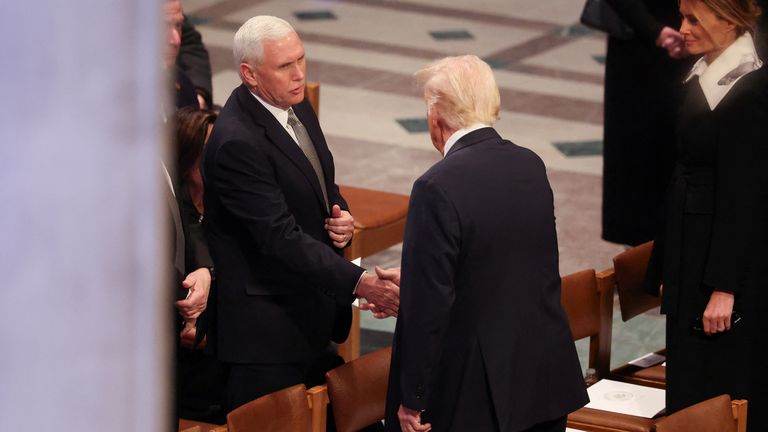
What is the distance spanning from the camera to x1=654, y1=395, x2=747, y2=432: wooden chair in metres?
3.04

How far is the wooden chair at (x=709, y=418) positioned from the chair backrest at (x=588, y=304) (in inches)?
32.8

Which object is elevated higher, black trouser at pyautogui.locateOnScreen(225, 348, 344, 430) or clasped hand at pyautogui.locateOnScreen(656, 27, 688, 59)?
clasped hand at pyautogui.locateOnScreen(656, 27, 688, 59)

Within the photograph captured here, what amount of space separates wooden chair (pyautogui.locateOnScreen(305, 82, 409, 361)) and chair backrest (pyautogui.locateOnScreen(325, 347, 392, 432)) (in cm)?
130

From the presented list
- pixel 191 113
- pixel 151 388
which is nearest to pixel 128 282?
pixel 151 388

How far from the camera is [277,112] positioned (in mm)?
3189

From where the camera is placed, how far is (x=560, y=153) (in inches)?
330

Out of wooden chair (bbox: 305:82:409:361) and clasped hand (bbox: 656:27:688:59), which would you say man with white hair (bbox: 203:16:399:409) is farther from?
clasped hand (bbox: 656:27:688:59)

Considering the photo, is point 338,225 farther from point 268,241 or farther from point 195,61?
point 195,61

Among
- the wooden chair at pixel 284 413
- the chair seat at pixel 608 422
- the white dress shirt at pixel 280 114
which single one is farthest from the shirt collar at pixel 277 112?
the chair seat at pixel 608 422

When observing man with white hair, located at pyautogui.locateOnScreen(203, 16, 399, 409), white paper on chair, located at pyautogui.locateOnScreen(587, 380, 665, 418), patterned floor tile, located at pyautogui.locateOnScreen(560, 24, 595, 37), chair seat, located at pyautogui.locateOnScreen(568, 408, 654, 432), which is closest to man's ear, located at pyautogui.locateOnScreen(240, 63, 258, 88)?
man with white hair, located at pyautogui.locateOnScreen(203, 16, 399, 409)

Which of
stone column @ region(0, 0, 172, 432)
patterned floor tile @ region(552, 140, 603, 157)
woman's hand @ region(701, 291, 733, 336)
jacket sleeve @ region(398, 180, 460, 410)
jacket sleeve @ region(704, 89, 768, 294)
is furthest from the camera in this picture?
patterned floor tile @ region(552, 140, 603, 157)

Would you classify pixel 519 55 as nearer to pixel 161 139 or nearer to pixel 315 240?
pixel 315 240

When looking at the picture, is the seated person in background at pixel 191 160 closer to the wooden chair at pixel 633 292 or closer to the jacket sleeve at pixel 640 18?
the wooden chair at pixel 633 292

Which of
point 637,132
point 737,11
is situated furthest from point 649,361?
point 637,132
